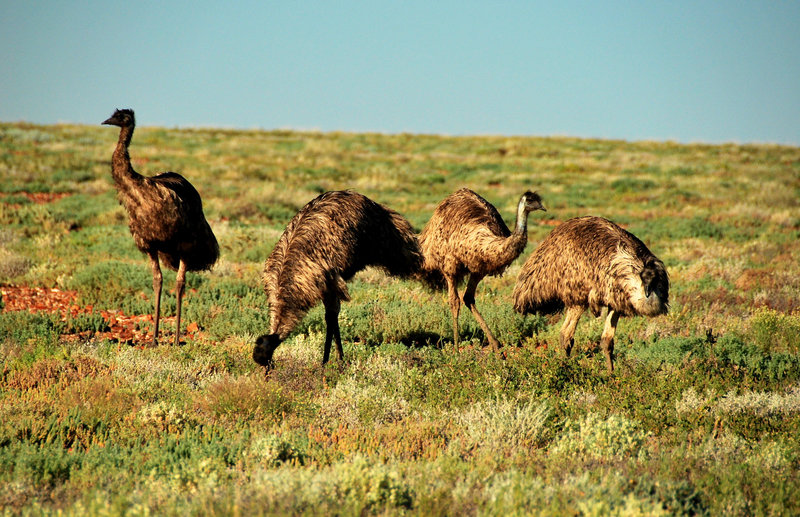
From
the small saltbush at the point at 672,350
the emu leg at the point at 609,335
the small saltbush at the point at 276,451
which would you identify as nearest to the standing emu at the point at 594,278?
the emu leg at the point at 609,335

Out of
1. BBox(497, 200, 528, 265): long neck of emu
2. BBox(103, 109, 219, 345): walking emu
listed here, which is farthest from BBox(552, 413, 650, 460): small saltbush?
BBox(103, 109, 219, 345): walking emu

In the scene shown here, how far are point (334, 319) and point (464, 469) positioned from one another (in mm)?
3245

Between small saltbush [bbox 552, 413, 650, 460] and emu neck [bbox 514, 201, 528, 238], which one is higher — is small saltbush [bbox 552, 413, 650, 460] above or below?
below

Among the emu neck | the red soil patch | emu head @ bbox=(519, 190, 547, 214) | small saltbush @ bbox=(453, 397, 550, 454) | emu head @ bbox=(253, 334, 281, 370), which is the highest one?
emu head @ bbox=(519, 190, 547, 214)

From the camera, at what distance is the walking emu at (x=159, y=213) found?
898cm

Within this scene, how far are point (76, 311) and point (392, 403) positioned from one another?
6.54 m

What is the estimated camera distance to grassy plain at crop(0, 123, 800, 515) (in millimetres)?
4574

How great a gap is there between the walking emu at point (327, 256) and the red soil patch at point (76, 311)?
2.82 m

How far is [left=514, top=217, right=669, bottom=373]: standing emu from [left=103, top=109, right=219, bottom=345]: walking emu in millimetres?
4596

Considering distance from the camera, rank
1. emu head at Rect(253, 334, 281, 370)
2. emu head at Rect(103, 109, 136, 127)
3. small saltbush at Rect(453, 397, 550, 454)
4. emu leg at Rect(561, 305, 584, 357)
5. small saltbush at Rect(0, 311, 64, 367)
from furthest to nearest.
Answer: emu head at Rect(103, 109, 136, 127) → emu leg at Rect(561, 305, 584, 357) → small saltbush at Rect(0, 311, 64, 367) → emu head at Rect(253, 334, 281, 370) → small saltbush at Rect(453, 397, 550, 454)

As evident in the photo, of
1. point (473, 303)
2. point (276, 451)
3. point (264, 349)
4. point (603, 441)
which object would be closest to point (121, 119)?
point (264, 349)

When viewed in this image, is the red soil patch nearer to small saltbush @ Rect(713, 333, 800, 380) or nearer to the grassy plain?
the grassy plain

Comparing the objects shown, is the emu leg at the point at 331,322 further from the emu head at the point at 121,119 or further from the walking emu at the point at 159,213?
the emu head at the point at 121,119

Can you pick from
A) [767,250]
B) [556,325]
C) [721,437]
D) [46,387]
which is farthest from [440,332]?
[767,250]
